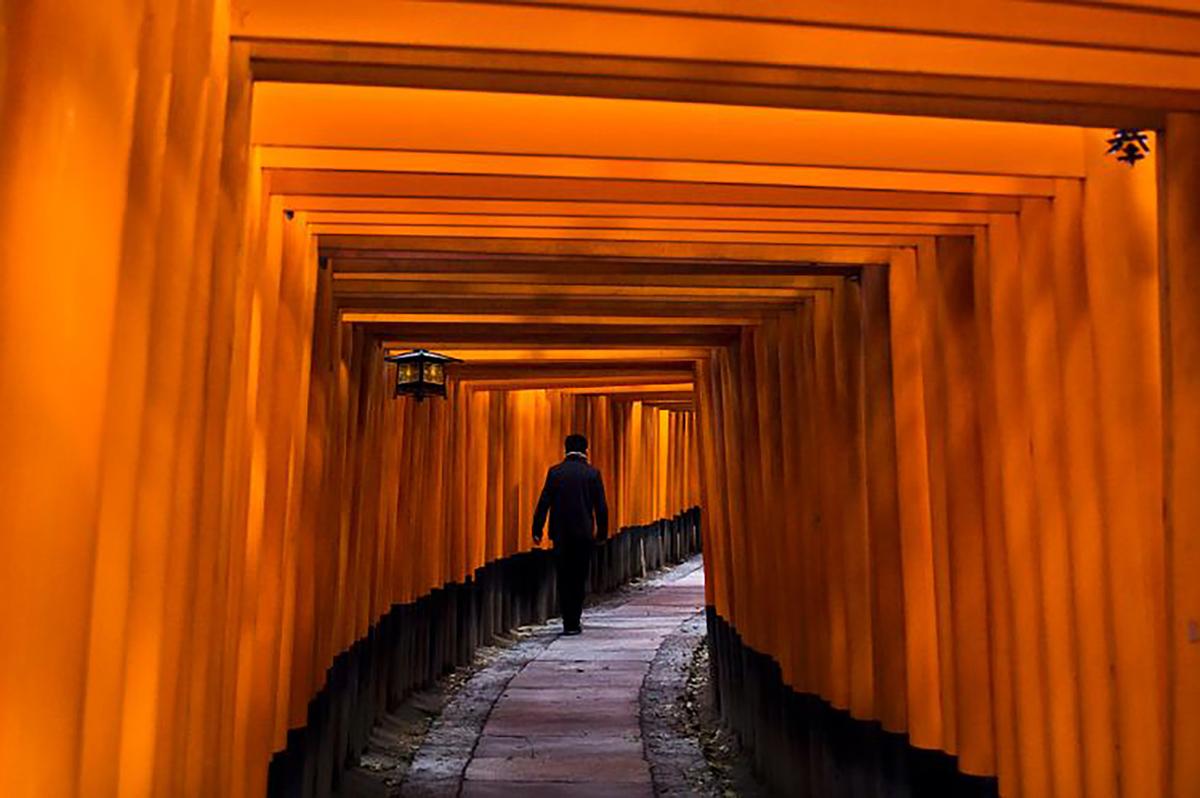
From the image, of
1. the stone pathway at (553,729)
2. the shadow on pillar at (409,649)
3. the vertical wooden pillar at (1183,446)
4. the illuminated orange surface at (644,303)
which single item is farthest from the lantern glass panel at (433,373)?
the vertical wooden pillar at (1183,446)

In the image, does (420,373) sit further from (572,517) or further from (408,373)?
(572,517)

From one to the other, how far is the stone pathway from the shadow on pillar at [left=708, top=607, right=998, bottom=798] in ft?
2.31

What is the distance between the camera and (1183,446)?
2479 millimetres

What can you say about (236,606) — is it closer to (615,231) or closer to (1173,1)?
(615,231)

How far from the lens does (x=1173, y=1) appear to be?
7.17 ft

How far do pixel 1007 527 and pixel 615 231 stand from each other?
174cm

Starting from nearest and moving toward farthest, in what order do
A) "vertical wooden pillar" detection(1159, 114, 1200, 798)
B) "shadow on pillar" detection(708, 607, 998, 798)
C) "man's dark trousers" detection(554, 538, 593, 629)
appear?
"vertical wooden pillar" detection(1159, 114, 1200, 798) → "shadow on pillar" detection(708, 607, 998, 798) → "man's dark trousers" detection(554, 538, 593, 629)

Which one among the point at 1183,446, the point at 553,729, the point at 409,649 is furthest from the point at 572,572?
the point at 1183,446

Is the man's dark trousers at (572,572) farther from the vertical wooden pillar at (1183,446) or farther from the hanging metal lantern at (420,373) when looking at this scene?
the vertical wooden pillar at (1183,446)

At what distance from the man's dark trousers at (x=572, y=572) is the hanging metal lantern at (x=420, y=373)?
17.0 feet

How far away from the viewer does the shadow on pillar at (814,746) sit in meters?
3.80

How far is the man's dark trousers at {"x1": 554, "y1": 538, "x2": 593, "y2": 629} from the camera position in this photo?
11281 millimetres

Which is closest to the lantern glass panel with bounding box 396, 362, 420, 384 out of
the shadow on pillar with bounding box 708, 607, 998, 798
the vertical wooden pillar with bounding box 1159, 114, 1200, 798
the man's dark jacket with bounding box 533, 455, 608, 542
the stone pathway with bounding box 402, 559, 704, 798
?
the stone pathway with bounding box 402, 559, 704, 798

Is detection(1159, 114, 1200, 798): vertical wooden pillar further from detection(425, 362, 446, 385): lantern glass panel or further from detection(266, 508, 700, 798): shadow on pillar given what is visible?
detection(425, 362, 446, 385): lantern glass panel
